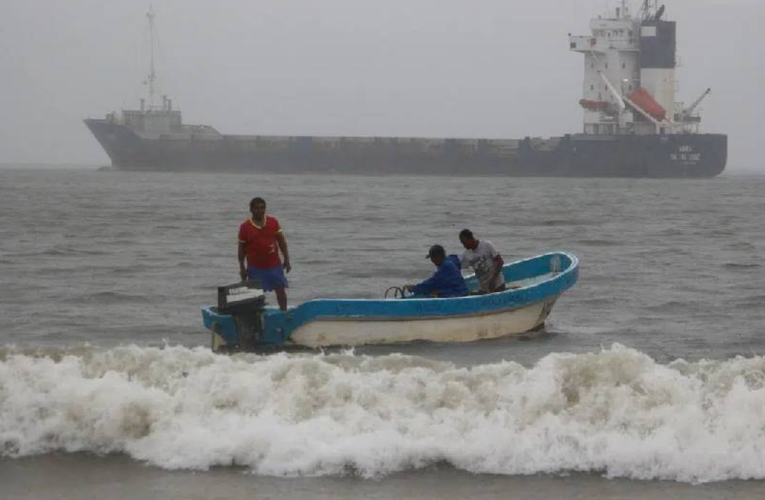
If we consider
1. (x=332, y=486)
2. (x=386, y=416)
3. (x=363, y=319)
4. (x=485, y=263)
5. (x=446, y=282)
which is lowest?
(x=332, y=486)

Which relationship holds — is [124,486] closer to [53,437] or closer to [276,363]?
[53,437]

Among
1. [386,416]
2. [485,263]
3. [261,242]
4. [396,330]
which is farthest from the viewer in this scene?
[485,263]

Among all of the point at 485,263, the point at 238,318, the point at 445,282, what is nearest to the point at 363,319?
the point at 445,282

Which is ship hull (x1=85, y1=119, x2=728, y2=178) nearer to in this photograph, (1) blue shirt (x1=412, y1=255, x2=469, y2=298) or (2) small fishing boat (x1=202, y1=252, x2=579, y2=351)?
(2) small fishing boat (x1=202, y1=252, x2=579, y2=351)

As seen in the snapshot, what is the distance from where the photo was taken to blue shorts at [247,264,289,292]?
1148cm

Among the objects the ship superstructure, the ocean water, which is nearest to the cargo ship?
the ship superstructure

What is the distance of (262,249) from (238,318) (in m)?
0.71

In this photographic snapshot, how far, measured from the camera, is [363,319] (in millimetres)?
11797

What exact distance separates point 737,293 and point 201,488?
1190 centimetres

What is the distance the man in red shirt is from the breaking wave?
2.07 metres

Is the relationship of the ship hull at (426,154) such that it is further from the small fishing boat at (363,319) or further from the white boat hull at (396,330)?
the white boat hull at (396,330)

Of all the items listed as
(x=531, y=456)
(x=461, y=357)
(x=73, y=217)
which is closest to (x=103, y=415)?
(x=531, y=456)

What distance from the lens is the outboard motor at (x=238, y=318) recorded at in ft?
35.8

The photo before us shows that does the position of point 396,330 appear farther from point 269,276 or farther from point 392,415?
point 392,415
